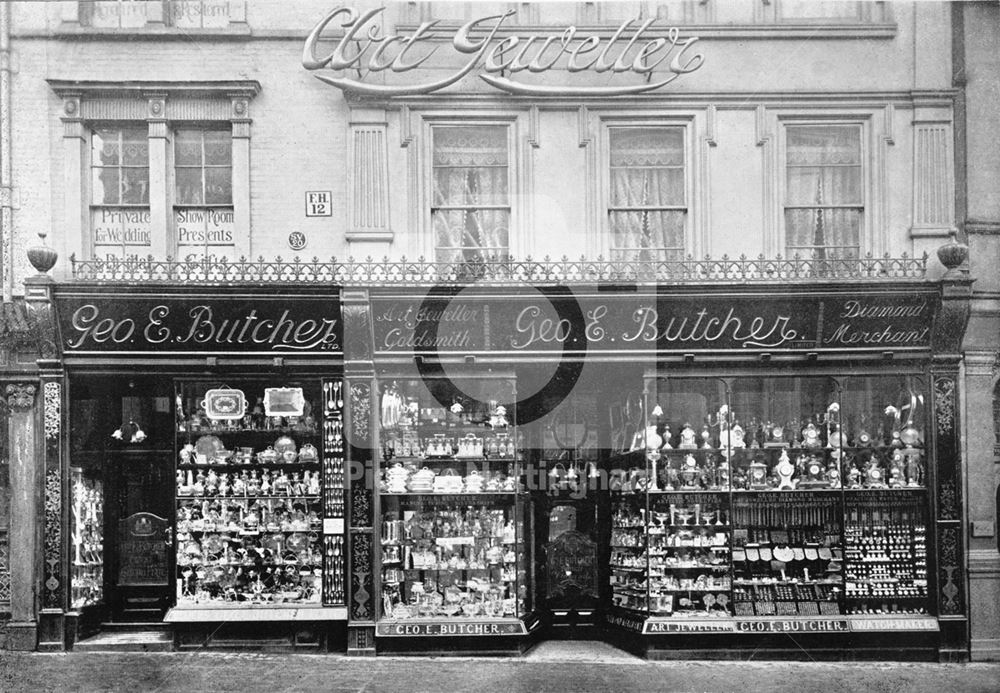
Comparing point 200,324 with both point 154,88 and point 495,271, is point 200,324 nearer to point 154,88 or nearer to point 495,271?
point 154,88

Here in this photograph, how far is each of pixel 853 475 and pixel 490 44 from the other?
24.4ft

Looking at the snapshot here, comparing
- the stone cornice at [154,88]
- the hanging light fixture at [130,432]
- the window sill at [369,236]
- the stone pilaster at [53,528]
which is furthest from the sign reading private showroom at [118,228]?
the window sill at [369,236]

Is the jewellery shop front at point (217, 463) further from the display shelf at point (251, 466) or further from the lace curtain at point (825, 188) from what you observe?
the lace curtain at point (825, 188)

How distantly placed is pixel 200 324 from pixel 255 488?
230cm

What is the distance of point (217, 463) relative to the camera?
43.3ft

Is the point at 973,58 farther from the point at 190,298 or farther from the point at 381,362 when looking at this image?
the point at 190,298

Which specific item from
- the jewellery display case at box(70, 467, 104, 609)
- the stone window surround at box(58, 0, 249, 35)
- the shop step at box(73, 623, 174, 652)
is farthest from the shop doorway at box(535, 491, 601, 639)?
the stone window surround at box(58, 0, 249, 35)

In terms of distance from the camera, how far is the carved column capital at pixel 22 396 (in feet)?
42.1

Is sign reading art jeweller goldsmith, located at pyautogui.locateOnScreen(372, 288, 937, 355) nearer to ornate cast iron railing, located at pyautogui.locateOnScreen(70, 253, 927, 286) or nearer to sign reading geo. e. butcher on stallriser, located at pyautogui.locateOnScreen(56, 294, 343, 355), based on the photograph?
ornate cast iron railing, located at pyautogui.locateOnScreen(70, 253, 927, 286)

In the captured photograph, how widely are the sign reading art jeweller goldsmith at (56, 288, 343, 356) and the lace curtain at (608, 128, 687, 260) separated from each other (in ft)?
13.0

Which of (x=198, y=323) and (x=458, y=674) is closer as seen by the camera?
(x=458, y=674)

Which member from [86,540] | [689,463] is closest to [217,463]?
[86,540]

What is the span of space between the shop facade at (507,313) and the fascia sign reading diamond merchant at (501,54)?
6cm

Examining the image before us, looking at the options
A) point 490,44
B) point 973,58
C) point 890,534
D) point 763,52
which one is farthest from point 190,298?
point 973,58
